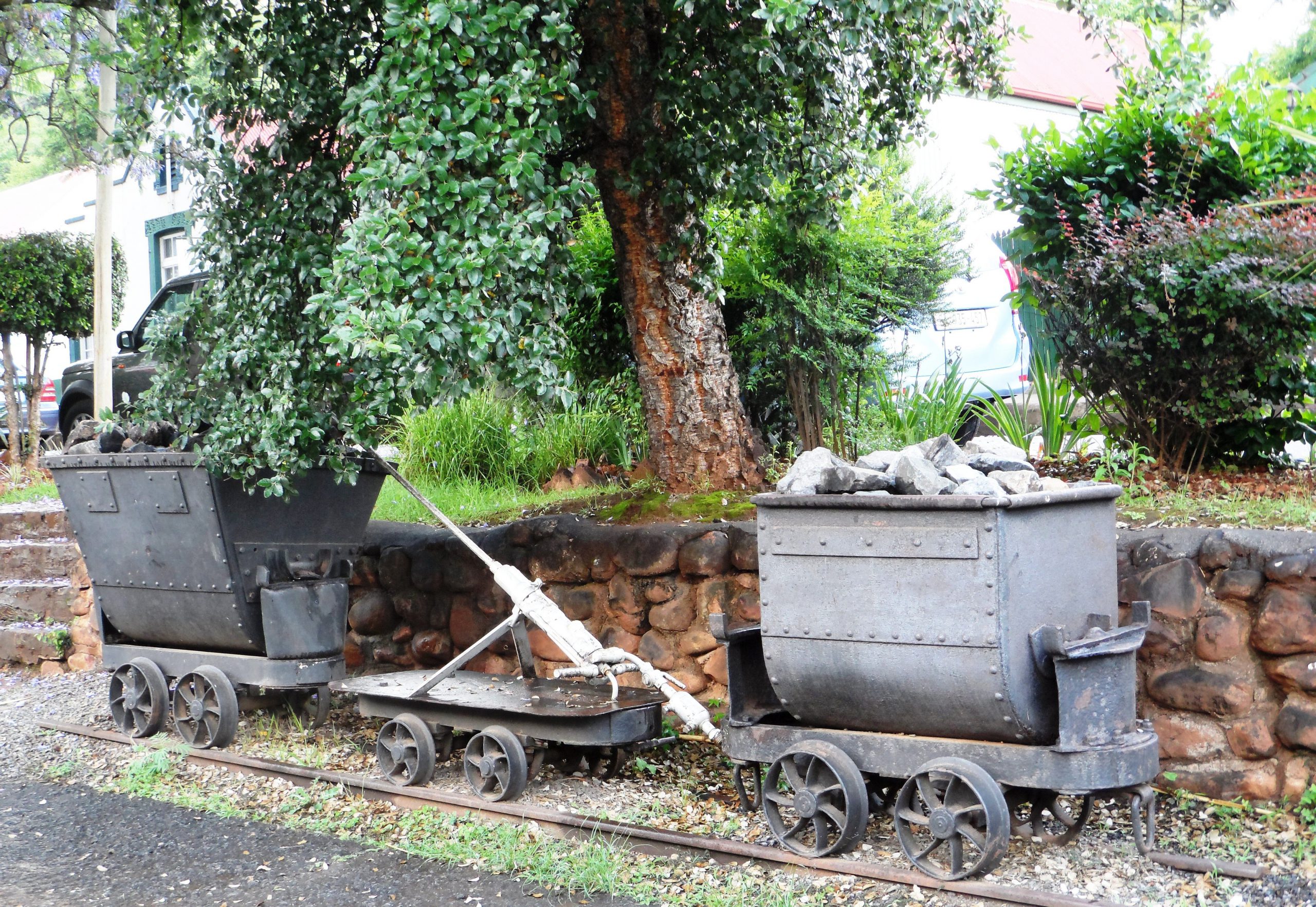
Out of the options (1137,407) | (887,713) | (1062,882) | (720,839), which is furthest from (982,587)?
(1137,407)

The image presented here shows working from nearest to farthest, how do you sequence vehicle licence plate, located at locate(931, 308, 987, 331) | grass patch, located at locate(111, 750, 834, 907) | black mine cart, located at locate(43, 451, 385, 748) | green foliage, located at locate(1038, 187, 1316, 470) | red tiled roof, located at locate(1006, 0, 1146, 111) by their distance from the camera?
grass patch, located at locate(111, 750, 834, 907) < green foliage, located at locate(1038, 187, 1316, 470) < black mine cart, located at locate(43, 451, 385, 748) < vehicle licence plate, located at locate(931, 308, 987, 331) < red tiled roof, located at locate(1006, 0, 1146, 111)

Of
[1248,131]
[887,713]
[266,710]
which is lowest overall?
[266,710]

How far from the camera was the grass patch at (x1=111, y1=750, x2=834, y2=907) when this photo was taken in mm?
3375

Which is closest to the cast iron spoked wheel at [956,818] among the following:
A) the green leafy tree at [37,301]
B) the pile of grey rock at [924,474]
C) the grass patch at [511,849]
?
the grass patch at [511,849]

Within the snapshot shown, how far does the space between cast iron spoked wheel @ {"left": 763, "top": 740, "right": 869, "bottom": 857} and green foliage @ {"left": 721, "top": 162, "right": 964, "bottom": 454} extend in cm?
310

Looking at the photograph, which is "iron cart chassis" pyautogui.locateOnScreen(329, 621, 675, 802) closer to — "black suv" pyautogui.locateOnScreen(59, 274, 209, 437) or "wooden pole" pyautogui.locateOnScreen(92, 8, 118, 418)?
"black suv" pyautogui.locateOnScreen(59, 274, 209, 437)

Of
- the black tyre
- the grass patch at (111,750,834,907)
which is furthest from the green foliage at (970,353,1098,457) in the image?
the black tyre

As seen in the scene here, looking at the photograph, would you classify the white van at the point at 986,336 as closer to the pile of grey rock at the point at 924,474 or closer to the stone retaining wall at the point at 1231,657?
the stone retaining wall at the point at 1231,657

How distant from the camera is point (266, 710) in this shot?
576 cm

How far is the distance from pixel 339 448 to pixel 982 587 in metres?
2.74

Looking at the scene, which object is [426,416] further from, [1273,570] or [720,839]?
[1273,570]

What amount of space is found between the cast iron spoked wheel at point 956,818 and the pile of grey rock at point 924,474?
0.77 meters

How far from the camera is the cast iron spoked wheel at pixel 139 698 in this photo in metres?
5.25

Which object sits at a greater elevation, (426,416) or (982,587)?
(426,416)
